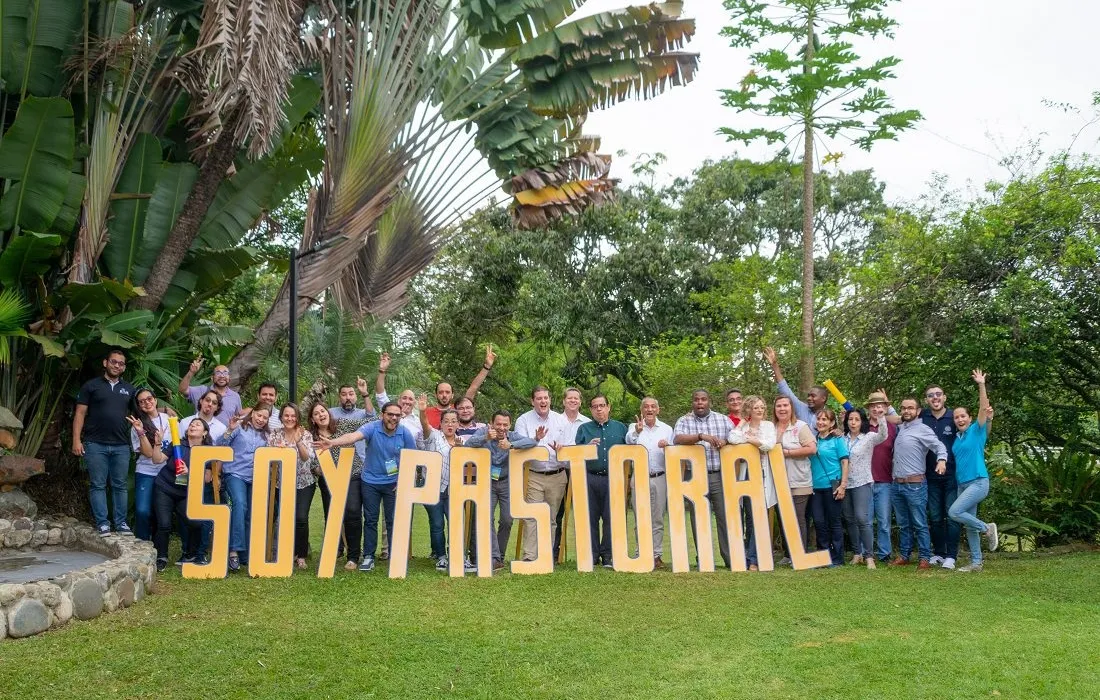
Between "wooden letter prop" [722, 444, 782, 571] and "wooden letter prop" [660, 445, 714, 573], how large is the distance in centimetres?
19

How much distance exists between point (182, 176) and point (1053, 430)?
10108 millimetres

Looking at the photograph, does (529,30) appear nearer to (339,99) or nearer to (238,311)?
(339,99)

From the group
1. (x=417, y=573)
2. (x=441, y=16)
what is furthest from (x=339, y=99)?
(x=417, y=573)

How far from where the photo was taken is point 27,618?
6.73 metres

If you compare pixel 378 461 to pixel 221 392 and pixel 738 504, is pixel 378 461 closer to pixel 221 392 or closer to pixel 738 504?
pixel 221 392

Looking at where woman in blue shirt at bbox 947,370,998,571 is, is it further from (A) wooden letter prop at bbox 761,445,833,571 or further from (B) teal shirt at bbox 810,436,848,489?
(A) wooden letter prop at bbox 761,445,833,571

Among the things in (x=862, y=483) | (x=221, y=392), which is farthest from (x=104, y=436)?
(x=862, y=483)

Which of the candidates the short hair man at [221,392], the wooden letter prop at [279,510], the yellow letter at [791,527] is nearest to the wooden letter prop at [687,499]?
the yellow letter at [791,527]

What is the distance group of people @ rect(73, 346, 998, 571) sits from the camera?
30.6ft

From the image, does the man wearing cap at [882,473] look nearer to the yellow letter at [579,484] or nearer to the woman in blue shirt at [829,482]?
the woman in blue shirt at [829,482]

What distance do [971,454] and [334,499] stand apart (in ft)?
18.2

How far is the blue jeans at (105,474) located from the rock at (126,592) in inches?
82.6

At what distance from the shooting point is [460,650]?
21.2ft

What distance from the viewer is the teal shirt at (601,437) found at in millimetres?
9680
